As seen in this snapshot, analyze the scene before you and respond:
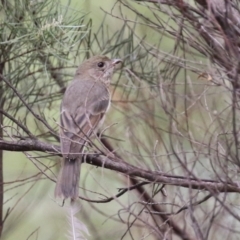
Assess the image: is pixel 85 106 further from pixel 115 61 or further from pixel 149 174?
pixel 149 174

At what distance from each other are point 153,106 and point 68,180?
0.77 m

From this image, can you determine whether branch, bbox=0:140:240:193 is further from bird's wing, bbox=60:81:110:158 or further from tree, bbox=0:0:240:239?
bird's wing, bbox=60:81:110:158

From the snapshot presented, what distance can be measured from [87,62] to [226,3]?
2547mm

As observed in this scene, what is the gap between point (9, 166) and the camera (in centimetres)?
709

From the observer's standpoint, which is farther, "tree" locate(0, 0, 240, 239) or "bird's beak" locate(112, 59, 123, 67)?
"bird's beak" locate(112, 59, 123, 67)

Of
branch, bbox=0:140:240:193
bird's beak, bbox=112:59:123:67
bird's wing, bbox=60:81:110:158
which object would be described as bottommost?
branch, bbox=0:140:240:193

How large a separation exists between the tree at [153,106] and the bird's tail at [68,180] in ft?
0.59

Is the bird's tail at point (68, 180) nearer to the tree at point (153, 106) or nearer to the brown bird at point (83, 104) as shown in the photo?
the brown bird at point (83, 104)

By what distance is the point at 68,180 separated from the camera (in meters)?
4.79

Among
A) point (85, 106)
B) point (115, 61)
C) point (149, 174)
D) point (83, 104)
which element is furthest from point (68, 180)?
point (149, 174)

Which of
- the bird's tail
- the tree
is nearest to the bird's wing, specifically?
the tree

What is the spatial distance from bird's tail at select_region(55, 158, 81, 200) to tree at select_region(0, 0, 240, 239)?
0.59 ft

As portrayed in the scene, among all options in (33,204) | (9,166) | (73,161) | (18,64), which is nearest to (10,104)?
(18,64)

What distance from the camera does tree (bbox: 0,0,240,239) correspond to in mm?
3377
